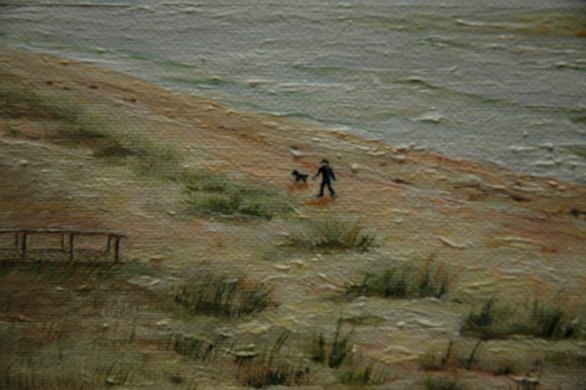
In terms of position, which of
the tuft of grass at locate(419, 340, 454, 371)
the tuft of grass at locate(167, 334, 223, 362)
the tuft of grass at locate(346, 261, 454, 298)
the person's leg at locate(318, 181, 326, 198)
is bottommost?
the tuft of grass at locate(167, 334, 223, 362)

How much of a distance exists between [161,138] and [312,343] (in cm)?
66

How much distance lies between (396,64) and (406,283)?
574 millimetres

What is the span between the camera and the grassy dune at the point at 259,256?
2.16 m

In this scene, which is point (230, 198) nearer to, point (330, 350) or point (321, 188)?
point (321, 188)

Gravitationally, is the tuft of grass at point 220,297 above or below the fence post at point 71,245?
below

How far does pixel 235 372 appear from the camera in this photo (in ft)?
7.08

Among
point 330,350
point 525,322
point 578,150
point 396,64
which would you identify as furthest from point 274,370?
point 578,150

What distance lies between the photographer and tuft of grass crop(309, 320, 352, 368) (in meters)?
2.17

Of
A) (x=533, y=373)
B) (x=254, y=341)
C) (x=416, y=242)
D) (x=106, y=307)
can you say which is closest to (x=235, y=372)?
(x=254, y=341)

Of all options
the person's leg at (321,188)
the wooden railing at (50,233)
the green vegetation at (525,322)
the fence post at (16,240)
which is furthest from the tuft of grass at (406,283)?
the fence post at (16,240)

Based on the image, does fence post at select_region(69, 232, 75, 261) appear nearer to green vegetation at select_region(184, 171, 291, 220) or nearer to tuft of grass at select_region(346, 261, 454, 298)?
green vegetation at select_region(184, 171, 291, 220)

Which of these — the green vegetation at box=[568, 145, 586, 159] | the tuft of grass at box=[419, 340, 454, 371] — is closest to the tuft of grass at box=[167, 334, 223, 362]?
the tuft of grass at box=[419, 340, 454, 371]

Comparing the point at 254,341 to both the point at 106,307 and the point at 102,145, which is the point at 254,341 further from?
the point at 102,145

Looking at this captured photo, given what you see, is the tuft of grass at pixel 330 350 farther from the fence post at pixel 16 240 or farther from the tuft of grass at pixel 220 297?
the fence post at pixel 16 240
